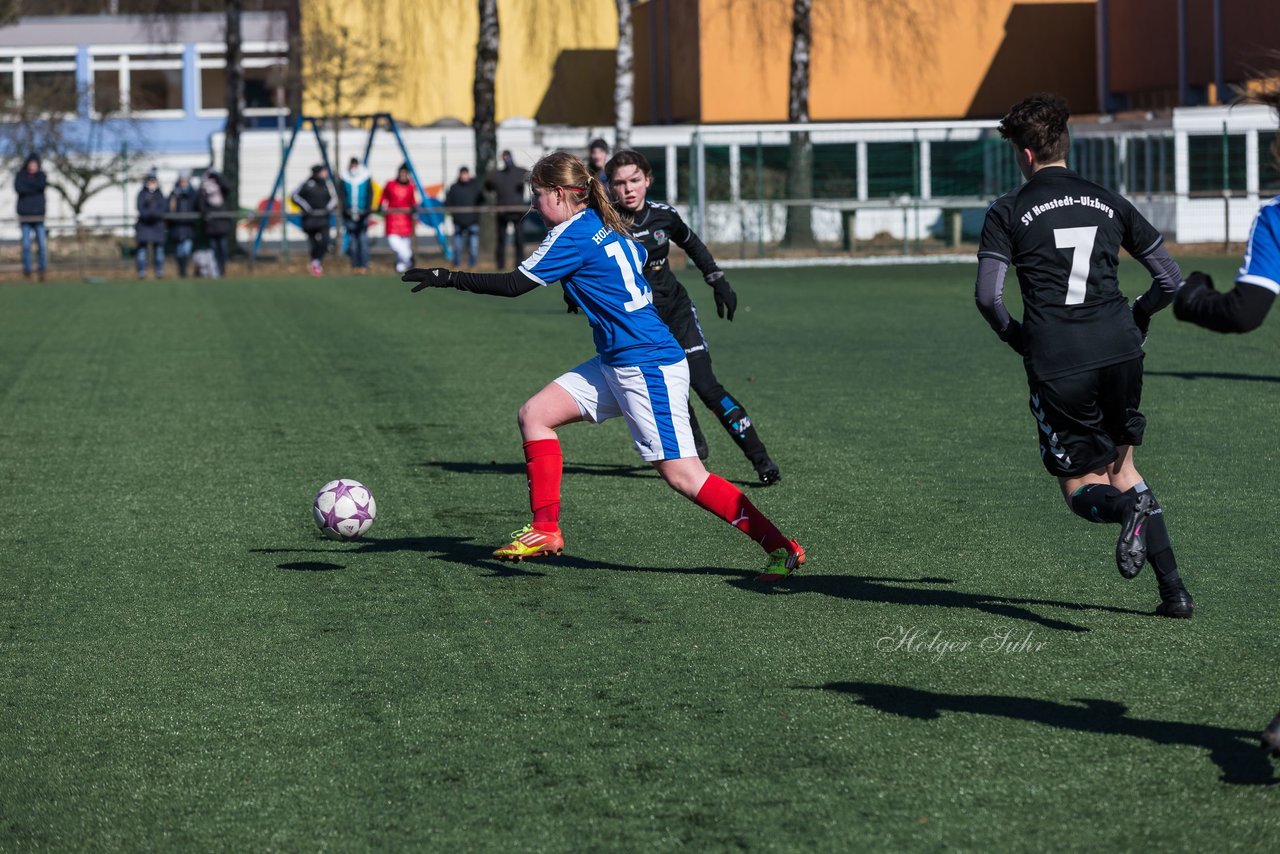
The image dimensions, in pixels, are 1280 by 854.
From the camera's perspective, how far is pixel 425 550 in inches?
293

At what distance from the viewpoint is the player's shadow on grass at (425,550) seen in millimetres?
→ 7113

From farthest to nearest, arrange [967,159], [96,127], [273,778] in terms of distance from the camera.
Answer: [96,127] → [967,159] → [273,778]

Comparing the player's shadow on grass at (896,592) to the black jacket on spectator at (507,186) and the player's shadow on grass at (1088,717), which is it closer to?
the player's shadow on grass at (1088,717)

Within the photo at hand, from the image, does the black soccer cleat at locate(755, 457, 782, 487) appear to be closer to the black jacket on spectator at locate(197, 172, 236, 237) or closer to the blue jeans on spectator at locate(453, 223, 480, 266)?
the blue jeans on spectator at locate(453, 223, 480, 266)

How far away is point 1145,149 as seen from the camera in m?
31.8

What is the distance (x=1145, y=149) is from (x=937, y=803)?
29.5 meters

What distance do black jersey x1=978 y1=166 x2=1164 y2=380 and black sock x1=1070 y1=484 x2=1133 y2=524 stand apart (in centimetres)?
38

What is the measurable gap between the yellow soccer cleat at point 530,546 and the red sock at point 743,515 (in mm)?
667

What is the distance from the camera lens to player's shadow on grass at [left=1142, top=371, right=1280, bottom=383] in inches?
494

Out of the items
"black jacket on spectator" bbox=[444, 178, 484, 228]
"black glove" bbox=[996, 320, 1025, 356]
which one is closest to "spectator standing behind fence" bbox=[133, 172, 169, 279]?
"black jacket on spectator" bbox=[444, 178, 484, 228]

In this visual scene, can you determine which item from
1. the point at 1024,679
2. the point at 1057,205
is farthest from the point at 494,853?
the point at 1057,205

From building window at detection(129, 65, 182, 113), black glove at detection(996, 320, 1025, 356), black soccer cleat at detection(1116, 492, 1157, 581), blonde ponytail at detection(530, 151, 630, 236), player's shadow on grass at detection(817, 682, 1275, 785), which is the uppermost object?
building window at detection(129, 65, 182, 113)

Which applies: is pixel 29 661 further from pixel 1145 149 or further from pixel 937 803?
pixel 1145 149

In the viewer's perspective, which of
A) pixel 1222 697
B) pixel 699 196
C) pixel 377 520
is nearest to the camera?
pixel 1222 697
